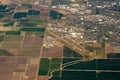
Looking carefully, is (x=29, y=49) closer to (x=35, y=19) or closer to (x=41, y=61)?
(x=41, y=61)

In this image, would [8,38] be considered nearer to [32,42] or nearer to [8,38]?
[8,38]

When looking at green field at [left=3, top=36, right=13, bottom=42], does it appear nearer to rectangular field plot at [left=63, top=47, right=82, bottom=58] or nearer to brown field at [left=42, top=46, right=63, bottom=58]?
brown field at [left=42, top=46, right=63, bottom=58]

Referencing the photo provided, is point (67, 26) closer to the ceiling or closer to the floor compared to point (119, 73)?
closer to the ceiling

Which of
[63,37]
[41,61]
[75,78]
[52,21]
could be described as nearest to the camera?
[75,78]

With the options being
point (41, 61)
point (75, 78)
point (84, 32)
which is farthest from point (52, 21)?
point (75, 78)

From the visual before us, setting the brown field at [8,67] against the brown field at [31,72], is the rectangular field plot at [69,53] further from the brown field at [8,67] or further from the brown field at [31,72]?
the brown field at [8,67]

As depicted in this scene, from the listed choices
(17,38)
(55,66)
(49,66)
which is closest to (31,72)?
(49,66)

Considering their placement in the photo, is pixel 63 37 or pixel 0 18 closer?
pixel 63 37

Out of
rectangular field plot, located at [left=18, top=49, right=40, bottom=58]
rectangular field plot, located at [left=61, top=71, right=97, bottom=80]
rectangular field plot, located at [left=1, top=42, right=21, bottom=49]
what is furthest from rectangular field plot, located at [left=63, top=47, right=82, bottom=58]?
rectangular field plot, located at [left=1, top=42, right=21, bottom=49]
